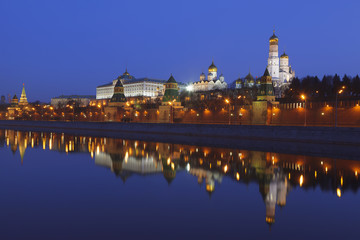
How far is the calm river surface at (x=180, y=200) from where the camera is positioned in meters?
7.23

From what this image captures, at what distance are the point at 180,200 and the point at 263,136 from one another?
1906 cm

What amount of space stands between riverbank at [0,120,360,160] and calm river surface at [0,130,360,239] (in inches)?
209

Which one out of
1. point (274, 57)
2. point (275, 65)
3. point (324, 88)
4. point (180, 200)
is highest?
point (274, 57)

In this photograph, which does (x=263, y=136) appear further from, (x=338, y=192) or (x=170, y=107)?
(x=170, y=107)

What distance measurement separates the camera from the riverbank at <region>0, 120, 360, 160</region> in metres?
22.1

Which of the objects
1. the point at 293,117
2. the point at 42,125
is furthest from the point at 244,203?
the point at 42,125

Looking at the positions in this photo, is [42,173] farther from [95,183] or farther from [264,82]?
[264,82]

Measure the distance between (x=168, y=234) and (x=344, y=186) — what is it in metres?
7.66

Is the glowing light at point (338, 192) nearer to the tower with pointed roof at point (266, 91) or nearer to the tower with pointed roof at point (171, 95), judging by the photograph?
the tower with pointed roof at point (266, 91)

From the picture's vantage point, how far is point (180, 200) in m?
9.87

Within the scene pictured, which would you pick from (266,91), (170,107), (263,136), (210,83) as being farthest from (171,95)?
(210,83)

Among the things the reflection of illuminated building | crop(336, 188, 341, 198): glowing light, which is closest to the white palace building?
the reflection of illuminated building

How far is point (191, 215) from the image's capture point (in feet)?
27.3

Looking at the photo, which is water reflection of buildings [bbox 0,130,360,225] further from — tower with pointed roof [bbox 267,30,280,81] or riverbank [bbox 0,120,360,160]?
tower with pointed roof [bbox 267,30,280,81]
